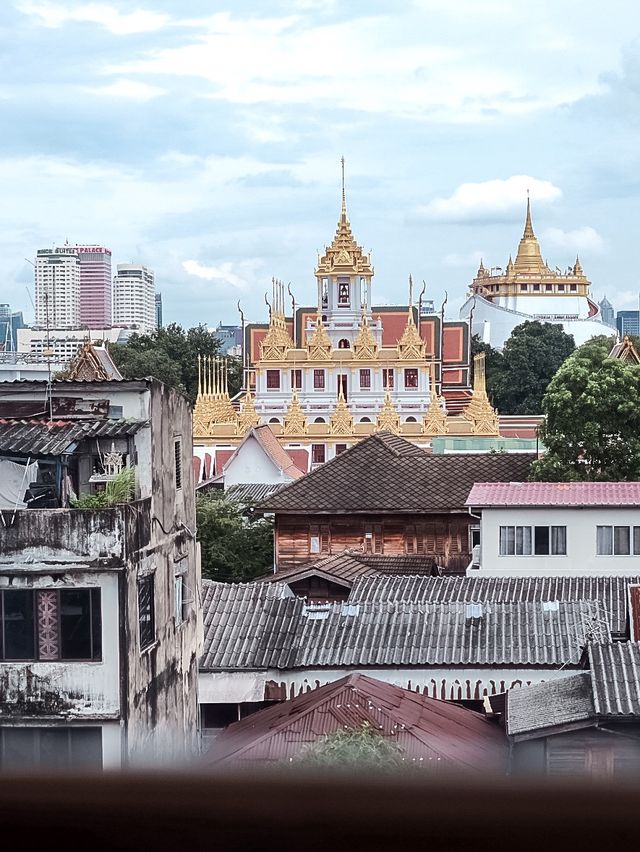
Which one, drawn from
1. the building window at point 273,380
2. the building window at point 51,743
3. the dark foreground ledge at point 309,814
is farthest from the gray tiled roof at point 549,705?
the building window at point 273,380

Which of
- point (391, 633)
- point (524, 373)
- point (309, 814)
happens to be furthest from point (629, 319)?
point (309, 814)

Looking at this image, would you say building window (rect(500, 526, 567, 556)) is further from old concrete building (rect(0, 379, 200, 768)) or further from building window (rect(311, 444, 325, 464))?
building window (rect(311, 444, 325, 464))

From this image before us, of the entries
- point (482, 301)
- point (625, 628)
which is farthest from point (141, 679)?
point (482, 301)

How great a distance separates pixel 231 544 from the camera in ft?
66.3

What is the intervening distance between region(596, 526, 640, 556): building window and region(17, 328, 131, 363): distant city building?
6.76 m

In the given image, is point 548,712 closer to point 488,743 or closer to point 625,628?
point 488,743

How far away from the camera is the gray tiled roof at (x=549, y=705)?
8.79 metres

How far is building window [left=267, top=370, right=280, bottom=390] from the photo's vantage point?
43.6 meters

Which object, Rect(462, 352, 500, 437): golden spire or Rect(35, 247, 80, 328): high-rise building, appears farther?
Rect(462, 352, 500, 437): golden spire

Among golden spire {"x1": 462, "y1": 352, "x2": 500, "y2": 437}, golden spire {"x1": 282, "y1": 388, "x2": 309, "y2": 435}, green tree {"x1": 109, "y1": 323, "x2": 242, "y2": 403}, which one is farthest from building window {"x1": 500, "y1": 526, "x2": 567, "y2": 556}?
green tree {"x1": 109, "y1": 323, "x2": 242, "y2": 403}

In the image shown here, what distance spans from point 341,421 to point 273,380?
367 cm

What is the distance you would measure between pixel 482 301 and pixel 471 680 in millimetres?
74325

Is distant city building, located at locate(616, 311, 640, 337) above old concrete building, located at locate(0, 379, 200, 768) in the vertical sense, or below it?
above

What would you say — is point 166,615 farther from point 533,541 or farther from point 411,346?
point 411,346
